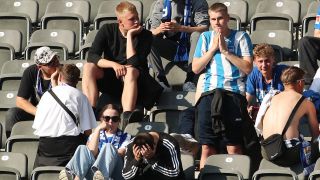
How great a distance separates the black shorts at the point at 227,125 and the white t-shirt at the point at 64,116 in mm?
1058

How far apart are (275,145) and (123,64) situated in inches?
91.8

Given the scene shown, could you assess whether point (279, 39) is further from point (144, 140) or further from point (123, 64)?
point (144, 140)

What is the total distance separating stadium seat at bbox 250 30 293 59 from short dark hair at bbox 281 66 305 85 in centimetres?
211

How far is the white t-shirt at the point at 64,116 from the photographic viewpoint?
12.7m

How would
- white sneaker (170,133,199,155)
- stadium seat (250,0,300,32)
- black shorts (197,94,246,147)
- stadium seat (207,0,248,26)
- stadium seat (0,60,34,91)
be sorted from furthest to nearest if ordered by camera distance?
stadium seat (207,0,248,26) → stadium seat (250,0,300,32) → stadium seat (0,60,34,91) → black shorts (197,94,246,147) → white sneaker (170,133,199,155)

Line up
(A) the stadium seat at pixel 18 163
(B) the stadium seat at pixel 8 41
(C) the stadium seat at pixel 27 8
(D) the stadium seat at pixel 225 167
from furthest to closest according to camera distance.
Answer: (C) the stadium seat at pixel 27 8
(B) the stadium seat at pixel 8 41
(A) the stadium seat at pixel 18 163
(D) the stadium seat at pixel 225 167

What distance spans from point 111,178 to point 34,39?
3958 millimetres

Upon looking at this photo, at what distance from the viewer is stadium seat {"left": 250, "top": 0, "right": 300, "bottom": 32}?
15.3 m

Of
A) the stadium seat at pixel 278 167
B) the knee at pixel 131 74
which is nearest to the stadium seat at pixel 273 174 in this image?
the stadium seat at pixel 278 167

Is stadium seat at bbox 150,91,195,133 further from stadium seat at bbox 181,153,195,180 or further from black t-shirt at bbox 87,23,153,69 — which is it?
stadium seat at bbox 181,153,195,180

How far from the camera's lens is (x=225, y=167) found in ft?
39.9

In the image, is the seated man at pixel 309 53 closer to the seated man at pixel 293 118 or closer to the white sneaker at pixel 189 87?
the white sneaker at pixel 189 87

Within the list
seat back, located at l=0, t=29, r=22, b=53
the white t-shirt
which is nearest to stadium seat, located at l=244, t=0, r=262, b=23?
seat back, located at l=0, t=29, r=22, b=53

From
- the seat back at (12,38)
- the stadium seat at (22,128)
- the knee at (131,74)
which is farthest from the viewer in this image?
the seat back at (12,38)
